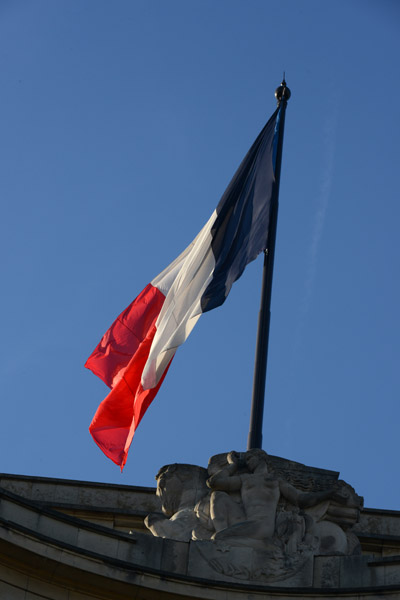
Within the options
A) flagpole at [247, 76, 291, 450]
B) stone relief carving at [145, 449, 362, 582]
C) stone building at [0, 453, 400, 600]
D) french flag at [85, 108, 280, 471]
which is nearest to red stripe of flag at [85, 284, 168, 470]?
french flag at [85, 108, 280, 471]

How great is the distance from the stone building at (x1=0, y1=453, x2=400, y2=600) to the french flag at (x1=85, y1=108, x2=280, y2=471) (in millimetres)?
2832

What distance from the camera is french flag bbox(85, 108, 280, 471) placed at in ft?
92.4

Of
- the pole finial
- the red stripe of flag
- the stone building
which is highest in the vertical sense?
the pole finial

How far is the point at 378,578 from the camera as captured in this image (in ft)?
74.3

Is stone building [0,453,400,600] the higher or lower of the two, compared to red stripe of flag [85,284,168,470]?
lower

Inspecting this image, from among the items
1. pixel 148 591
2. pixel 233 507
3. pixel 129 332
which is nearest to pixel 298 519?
pixel 233 507

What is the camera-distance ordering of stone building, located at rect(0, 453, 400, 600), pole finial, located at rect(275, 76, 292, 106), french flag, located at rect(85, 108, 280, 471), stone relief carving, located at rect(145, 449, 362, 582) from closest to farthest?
stone building, located at rect(0, 453, 400, 600) < stone relief carving, located at rect(145, 449, 362, 582) < french flag, located at rect(85, 108, 280, 471) < pole finial, located at rect(275, 76, 292, 106)

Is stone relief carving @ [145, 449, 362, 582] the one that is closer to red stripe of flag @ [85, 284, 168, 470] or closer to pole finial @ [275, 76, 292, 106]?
red stripe of flag @ [85, 284, 168, 470]

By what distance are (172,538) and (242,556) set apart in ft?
4.19

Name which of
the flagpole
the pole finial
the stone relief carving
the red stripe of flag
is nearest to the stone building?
the stone relief carving

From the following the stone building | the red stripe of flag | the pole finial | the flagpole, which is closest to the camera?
the stone building

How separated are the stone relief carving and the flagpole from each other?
1.36 meters

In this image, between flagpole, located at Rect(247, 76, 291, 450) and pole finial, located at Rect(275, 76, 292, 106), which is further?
pole finial, located at Rect(275, 76, 292, 106)

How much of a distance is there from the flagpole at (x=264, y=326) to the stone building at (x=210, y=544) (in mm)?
1431
